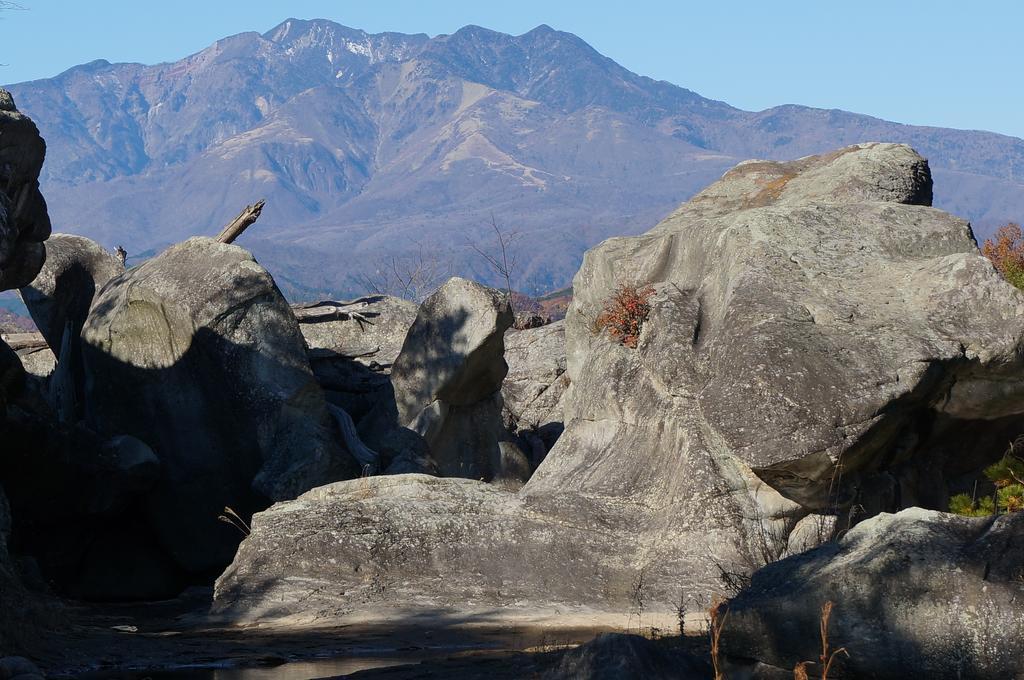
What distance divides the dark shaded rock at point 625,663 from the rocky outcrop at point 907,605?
82 centimetres

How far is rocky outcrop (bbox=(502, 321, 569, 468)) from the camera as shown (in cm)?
3397

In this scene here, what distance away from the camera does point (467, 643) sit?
1559cm

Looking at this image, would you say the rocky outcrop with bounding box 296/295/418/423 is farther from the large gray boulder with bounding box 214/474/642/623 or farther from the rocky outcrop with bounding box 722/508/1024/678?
the rocky outcrop with bounding box 722/508/1024/678

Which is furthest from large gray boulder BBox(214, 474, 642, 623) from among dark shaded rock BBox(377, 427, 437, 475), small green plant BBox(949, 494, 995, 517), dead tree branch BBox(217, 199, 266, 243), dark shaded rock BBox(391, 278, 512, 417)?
dead tree branch BBox(217, 199, 266, 243)

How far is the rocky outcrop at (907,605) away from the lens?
10.3 meters

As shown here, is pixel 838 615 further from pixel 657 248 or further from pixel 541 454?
pixel 541 454

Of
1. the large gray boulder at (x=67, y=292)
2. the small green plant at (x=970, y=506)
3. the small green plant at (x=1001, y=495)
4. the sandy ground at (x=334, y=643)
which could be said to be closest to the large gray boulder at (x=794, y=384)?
the small green plant at (x=1001, y=495)

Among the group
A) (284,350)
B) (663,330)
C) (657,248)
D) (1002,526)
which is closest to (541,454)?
(284,350)

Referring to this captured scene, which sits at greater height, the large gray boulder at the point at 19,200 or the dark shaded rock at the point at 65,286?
the large gray boulder at the point at 19,200

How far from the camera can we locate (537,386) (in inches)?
1380

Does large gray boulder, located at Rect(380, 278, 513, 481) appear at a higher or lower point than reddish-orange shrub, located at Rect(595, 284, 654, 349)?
lower

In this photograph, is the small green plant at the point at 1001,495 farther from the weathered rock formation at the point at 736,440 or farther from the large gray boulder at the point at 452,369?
the large gray boulder at the point at 452,369

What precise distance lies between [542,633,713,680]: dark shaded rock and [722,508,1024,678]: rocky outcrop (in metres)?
0.82

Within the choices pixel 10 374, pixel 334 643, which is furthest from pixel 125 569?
pixel 334 643
